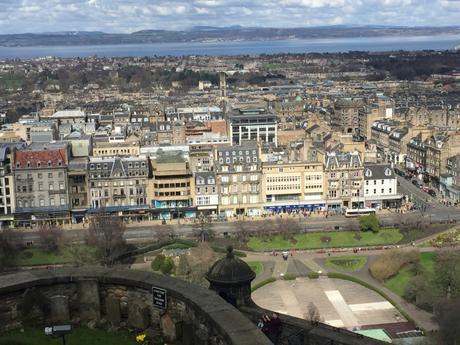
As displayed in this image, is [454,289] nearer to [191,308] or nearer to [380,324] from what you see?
[380,324]

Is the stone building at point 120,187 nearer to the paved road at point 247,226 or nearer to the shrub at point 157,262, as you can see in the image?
the paved road at point 247,226

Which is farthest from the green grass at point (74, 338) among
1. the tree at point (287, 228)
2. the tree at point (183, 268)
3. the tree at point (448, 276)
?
the tree at point (287, 228)

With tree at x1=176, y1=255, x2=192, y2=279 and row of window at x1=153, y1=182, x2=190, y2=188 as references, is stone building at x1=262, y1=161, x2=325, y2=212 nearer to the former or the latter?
row of window at x1=153, y1=182, x2=190, y2=188

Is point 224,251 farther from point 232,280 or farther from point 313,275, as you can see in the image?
point 232,280

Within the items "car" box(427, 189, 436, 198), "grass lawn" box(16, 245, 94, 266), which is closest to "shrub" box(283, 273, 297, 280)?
"grass lawn" box(16, 245, 94, 266)

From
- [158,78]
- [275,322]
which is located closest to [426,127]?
[275,322]

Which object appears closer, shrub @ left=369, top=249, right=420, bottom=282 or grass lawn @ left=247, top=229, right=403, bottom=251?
shrub @ left=369, top=249, right=420, bottom=282
